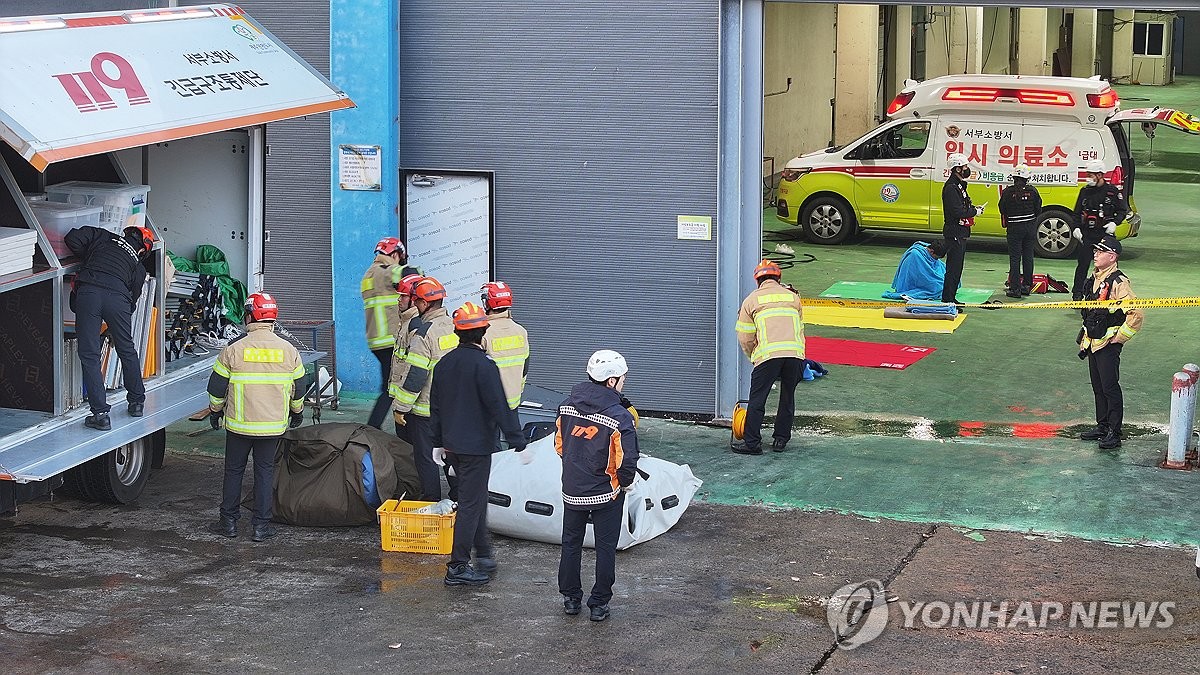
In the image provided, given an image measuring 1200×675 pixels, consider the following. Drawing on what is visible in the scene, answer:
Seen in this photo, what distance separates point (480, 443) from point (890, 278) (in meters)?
11.9

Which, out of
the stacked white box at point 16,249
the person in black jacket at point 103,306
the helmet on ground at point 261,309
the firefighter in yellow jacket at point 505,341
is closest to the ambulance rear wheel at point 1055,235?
the firefighter in yellow jacket at point 505,341

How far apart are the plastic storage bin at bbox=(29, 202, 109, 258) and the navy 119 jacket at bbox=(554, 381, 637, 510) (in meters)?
3.98

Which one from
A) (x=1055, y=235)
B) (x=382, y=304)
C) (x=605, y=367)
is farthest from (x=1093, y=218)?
(x=605, y=367)

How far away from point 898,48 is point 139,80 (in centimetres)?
2602

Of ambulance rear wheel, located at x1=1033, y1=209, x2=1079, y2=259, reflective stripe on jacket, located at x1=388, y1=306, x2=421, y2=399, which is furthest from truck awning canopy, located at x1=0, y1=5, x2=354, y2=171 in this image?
ambulance rear wheel, located at x1=1033, y1=209, x2=1079, y2=259

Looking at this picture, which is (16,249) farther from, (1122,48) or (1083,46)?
(1122,48)

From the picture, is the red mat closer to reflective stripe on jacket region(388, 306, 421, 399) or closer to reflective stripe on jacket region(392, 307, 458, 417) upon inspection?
reflective stripe on jacket region(388, 306, 421, 399)

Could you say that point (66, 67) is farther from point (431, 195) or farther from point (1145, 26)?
point (1145, 26)

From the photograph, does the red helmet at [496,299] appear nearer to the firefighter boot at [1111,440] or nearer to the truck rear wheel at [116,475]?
the truck rear wheel at [116,475]

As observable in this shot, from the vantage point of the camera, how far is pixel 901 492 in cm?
1105

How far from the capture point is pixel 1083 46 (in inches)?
1812

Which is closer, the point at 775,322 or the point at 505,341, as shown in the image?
the point at 505,341

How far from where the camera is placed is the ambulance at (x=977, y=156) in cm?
2030

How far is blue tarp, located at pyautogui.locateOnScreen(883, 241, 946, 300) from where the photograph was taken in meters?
18.3
